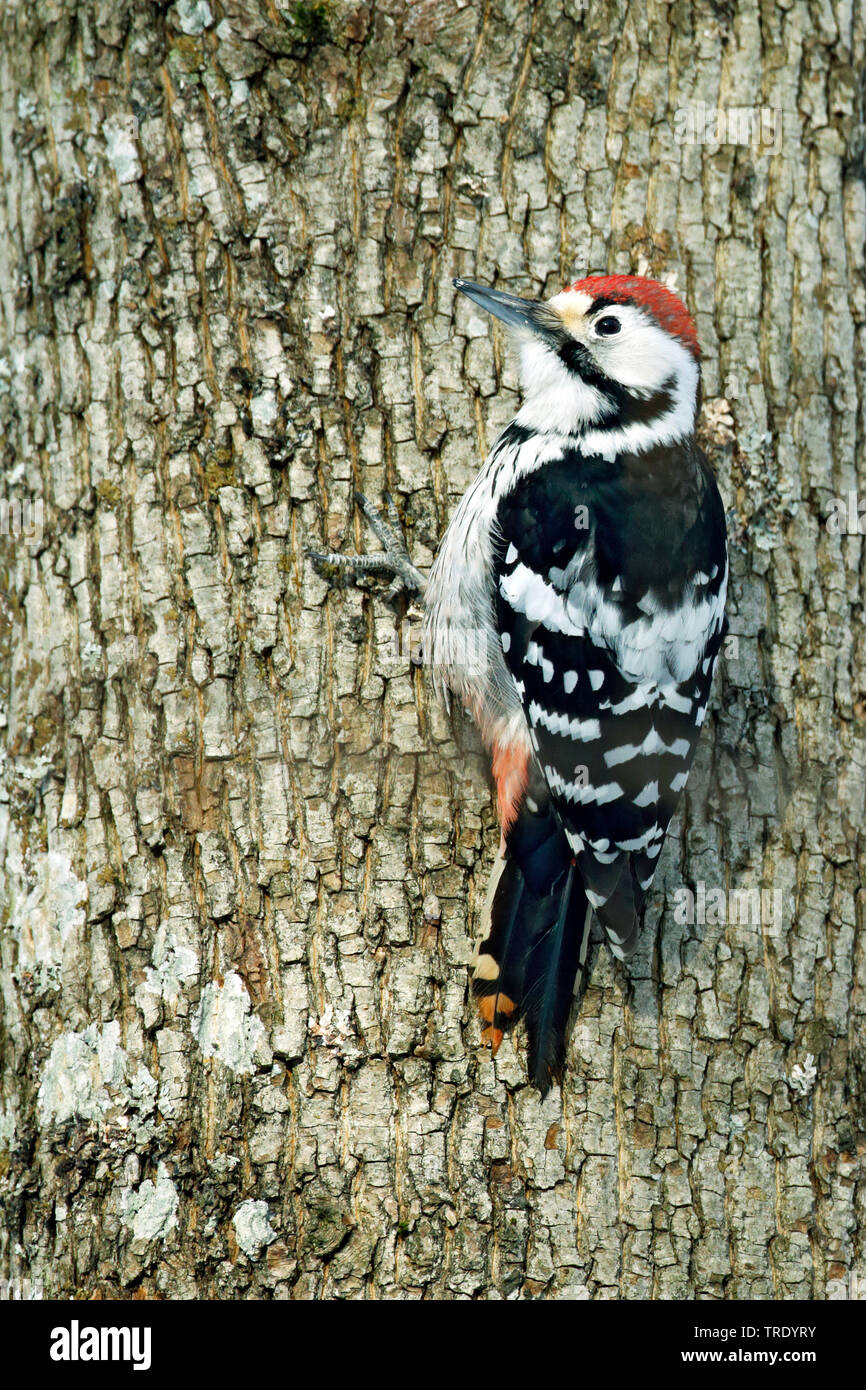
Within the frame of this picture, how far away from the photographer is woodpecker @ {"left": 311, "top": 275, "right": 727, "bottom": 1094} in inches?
110

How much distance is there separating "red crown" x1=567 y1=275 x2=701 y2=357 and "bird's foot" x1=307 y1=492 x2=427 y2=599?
2.48ft

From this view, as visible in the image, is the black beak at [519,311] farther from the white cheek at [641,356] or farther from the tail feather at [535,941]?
the tail feather at [535,941]

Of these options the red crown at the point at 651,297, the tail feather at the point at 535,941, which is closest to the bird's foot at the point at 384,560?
the tail feather at the point at 535,941

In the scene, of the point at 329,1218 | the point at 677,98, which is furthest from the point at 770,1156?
the point at 677,98

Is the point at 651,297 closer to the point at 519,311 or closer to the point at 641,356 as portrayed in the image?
the point at 641,356

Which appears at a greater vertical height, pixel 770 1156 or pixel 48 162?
pixel 48 162

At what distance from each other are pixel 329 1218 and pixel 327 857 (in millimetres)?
778

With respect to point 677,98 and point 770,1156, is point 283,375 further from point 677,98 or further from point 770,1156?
point 770,1156

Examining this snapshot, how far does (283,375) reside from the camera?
286cm

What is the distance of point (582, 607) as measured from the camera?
305 cm

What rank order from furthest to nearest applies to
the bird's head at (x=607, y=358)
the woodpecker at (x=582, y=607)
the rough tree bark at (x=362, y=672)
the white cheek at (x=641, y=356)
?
the white cheek at (x=641, y=356) → the bird's head at (x=607, y=358) → the woodpecker at (x=582, y=607) → the rough tree bark at (x=362, y=672)

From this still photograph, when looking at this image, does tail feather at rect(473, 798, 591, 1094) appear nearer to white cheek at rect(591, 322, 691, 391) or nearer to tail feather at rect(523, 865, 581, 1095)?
tail feather at rect(523, 865, 581, 1095)

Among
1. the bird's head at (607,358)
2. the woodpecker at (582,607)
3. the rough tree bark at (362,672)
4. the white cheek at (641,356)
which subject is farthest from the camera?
the white cheek at (641,356)

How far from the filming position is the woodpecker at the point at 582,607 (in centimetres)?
280
